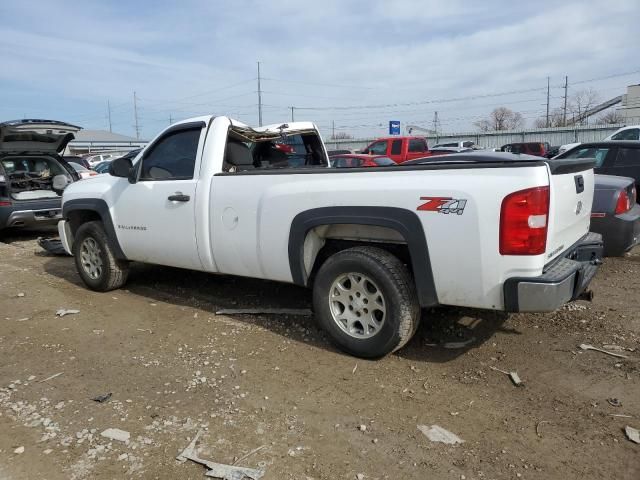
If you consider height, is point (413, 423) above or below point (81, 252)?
below

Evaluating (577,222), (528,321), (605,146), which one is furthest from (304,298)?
(605,146)

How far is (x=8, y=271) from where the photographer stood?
717 cm

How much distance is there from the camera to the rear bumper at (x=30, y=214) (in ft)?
30.2

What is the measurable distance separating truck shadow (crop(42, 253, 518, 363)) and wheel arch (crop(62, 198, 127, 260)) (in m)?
0.67

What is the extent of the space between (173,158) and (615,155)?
23.5 ft

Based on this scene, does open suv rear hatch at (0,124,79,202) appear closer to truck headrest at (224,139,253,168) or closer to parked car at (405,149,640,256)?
truck headrest at (224,139,253,168)

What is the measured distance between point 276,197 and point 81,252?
3184mm

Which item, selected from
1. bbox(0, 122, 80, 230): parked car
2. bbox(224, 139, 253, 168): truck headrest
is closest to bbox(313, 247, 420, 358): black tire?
bbox(224, 139, 253, 168): truck headrest

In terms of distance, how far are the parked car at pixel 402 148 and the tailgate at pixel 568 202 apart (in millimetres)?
16120

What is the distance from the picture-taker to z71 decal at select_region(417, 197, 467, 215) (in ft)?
10.6

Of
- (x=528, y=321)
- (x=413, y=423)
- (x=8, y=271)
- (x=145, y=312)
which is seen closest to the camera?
(x=413, y=423)

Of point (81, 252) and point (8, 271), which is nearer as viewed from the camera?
point (81, 252)

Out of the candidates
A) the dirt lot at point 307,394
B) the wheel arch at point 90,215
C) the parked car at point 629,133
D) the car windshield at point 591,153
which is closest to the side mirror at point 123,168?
the wheel arch at point 90,215

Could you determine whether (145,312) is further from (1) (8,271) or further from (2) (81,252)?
(1) (8,271)
